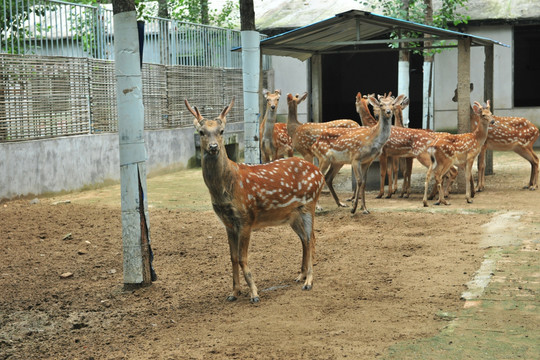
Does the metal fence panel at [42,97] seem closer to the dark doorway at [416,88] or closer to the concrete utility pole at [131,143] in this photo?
the concrete utility pole at [131,143]

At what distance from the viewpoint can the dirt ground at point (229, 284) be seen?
18.1ft

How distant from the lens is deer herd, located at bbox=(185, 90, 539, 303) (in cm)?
666

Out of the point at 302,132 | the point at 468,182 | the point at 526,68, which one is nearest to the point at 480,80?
the point at 526,68

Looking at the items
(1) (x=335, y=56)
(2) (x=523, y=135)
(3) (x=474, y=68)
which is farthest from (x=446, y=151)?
(1) (x=335, y=56)

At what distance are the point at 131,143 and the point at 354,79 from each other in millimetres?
24613

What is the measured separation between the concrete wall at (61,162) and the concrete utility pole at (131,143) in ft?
19.3

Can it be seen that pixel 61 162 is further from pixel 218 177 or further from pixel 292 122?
pixel 218 177

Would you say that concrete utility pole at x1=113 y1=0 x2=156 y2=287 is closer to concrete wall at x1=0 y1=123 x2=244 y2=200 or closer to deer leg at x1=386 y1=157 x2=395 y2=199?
concrete wall at x1=0 y1=123 x2=244 y2=200

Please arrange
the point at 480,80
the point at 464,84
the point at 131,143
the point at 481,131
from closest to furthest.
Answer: the point at 131,143, the point at 481,131, the point at 464,84, the point at 480,80

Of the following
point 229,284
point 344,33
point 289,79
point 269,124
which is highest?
point 344,33


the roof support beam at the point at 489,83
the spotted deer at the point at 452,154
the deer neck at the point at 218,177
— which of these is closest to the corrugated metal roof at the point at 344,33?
the roof support beam at the point at 489,83

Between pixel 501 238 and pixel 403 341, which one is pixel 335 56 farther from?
pixel 403 341

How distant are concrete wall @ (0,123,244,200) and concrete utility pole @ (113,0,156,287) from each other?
5.87m

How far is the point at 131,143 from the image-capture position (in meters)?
7.17
